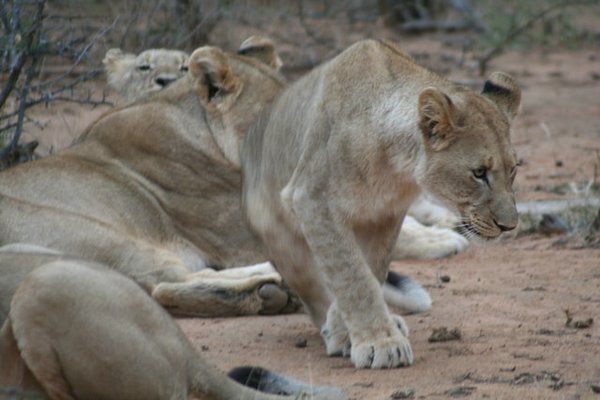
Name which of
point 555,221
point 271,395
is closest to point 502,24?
point 555,221

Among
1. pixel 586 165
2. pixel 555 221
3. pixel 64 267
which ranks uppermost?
pixel 64 267

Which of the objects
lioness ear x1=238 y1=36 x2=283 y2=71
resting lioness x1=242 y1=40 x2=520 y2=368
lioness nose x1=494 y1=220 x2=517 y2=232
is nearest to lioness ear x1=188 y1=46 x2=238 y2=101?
lioness ear x1=238 y1=36 x2=283 y2=71

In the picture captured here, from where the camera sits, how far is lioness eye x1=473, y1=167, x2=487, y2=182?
4734 mm

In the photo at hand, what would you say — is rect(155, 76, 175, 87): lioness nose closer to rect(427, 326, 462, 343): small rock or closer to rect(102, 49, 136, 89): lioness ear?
rect(102, 49, 136, 89): lioness ear

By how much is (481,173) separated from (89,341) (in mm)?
1618

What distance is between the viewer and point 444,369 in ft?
15.4

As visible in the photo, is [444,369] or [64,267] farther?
[444,369]

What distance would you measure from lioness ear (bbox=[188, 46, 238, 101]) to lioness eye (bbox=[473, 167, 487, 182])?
2.25 meters

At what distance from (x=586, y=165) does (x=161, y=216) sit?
11.7 feet

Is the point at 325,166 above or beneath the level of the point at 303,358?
above

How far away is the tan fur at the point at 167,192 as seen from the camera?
6129 millimetres

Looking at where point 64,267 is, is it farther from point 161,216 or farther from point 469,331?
point 161,216

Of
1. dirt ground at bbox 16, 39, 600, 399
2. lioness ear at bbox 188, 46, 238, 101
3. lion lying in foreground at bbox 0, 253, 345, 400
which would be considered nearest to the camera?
lion lying in foreground at bbox 0, 253, 345, 400

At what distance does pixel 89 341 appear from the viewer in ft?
12.5
